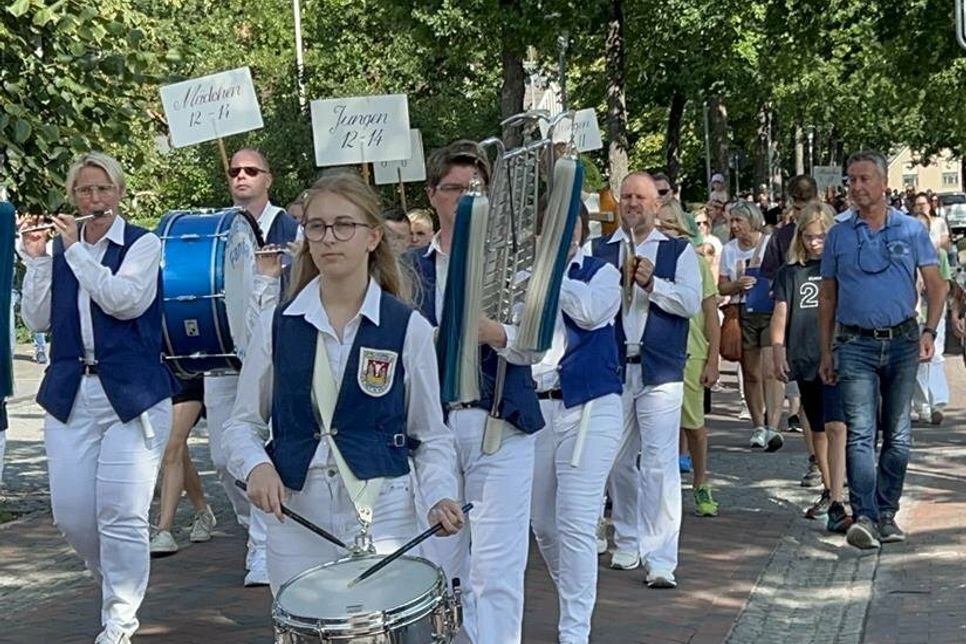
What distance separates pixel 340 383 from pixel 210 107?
6510 mm

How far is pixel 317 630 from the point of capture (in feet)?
12.8

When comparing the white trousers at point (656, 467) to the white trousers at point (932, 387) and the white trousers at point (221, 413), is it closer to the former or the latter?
the white trousers at point (221, 413)

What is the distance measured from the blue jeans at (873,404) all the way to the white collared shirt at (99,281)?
3.94m

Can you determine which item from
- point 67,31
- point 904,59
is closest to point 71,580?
point 67,31

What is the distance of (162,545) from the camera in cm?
969

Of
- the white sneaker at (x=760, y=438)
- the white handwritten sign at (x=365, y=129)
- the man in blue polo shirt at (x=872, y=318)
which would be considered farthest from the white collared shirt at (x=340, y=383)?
the white sneaker at (x=760, y=438)

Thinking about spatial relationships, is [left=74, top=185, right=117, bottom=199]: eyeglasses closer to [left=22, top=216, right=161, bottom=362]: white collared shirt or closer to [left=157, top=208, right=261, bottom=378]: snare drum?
[left=22, top=216, right=161, bottom=362]: white collared shirt

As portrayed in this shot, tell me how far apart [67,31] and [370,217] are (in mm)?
6382

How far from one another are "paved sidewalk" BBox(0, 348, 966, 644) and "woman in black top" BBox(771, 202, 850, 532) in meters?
0.28

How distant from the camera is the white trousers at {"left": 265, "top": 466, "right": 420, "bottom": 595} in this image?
4.71 metres

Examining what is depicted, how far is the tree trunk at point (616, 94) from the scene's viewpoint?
26703 mm

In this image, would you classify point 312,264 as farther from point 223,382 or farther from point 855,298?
point 855,298

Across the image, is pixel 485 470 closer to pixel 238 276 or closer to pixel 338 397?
pixel 338 397

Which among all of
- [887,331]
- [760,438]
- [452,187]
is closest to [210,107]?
[887,331]
